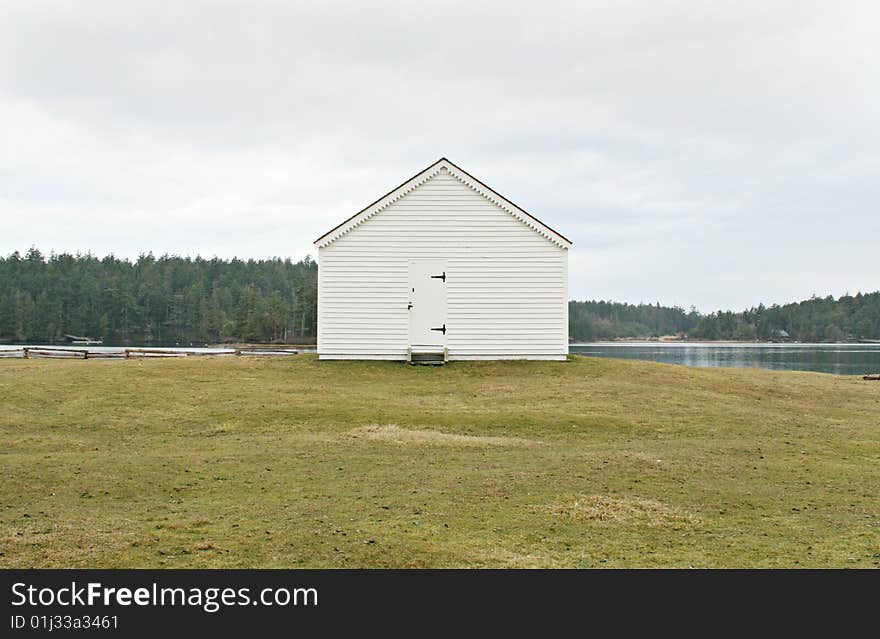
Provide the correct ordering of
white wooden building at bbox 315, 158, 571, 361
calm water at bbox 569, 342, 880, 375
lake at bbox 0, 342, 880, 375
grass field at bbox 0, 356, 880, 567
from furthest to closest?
calm water at bbox 569, 342, 880, 375 → lake at bbox 0, 342, 880, 375 → white wooden building at bbox 315, 158, 571, 361 → grass field at bbox 0, 356, 880, 567

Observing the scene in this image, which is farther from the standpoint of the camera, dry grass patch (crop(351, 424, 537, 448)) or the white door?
the white door

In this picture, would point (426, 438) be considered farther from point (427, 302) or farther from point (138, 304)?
point (138, 304)

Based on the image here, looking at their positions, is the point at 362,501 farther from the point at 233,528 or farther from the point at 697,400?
the point at 697,400

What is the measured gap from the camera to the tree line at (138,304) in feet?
440

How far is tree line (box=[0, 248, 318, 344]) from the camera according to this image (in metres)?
134

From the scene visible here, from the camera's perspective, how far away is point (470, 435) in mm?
20578

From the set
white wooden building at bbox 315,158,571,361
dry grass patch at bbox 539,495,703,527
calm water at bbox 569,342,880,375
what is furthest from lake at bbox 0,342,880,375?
dry grass patch at bbox 539,495,703,527

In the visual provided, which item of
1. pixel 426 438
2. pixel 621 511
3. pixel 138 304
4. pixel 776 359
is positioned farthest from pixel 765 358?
pixel 138 304

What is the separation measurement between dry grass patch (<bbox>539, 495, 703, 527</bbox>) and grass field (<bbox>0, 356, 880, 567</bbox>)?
6 cm

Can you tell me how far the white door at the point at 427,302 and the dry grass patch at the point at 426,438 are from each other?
1315 cm

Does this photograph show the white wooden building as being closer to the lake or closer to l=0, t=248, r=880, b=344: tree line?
the lake

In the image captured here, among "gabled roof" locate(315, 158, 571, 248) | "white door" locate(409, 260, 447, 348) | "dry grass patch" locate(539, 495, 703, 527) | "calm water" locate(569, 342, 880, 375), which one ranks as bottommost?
"dry grass patch" locate(539, 495, 703, 527)
